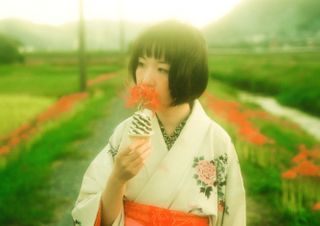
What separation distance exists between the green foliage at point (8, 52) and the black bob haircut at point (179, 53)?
49784 millimetres

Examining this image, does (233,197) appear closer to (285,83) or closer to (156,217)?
(156,217)

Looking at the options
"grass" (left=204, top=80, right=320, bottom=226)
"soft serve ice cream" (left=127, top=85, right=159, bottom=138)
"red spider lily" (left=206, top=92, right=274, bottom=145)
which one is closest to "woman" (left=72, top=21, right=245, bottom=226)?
"soft serve ice cream" (left=127, top=85, right=159, bottom=138)

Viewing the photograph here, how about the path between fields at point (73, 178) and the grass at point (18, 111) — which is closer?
the path between fields at point (73, 178)

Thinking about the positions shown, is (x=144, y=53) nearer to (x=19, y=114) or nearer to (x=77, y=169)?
(x=77, y=169)

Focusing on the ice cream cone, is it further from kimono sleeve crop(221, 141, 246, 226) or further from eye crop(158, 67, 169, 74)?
kimono sleeve crop(221, 141, 246, 226)

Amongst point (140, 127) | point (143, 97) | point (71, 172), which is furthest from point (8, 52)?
point (140, 127)

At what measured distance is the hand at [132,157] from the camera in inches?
75.1

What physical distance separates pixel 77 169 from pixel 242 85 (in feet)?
76.3

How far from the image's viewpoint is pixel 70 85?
26.6 meters

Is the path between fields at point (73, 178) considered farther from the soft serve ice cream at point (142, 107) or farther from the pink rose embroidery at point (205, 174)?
the soft serve ice cream at point (142, 107)

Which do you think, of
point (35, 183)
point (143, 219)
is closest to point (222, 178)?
point (143, 219)

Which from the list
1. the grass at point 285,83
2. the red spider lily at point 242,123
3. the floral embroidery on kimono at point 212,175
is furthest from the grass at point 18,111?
the floral embroidery on kimono at point 212,175

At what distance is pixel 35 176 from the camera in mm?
6078

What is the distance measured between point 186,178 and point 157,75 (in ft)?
1.55
